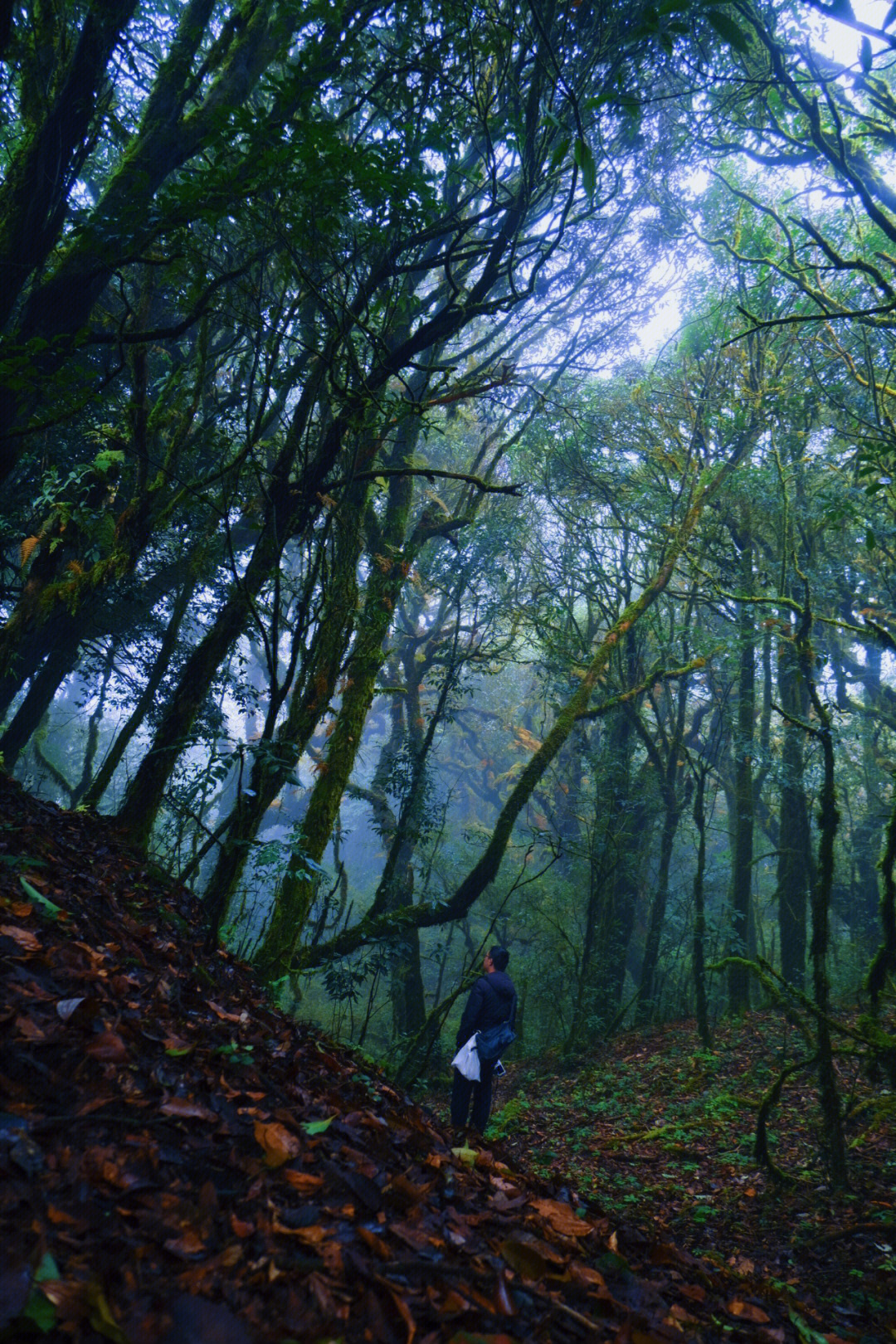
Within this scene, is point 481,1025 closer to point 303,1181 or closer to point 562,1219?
point 562,1219

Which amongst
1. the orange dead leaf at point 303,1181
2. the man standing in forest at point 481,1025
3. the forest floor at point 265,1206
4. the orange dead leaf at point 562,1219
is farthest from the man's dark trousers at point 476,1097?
the orange dead leaf at point 303,1181

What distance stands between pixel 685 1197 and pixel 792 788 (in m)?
7.92

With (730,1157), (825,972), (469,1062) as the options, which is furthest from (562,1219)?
Result: (730,1157)

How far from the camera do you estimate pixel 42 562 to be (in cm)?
721

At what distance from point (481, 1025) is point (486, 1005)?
0.20m

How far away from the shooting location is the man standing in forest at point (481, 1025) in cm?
609

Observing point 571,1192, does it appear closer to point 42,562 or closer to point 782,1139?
point 782,1139

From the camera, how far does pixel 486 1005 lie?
20.0 feet

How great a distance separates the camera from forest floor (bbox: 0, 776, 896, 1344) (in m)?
1.50

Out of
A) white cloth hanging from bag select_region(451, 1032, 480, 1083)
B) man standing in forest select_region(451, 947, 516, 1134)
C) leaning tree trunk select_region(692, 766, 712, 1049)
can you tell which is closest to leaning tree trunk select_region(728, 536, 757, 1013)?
leaning tree trunk select_region(692, 766, 712, 1049)

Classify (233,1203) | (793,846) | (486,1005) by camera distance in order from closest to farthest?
(233,1203) < (486,1005) < (793,846)

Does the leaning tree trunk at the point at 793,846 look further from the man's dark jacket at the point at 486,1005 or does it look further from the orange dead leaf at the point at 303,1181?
the orange dead leaf at the point at 303,1181

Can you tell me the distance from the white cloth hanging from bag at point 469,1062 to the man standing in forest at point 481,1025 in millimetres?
68

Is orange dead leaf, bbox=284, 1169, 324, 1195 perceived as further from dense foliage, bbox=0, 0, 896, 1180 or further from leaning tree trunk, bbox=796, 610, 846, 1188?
leaning tree trunk, bbox=796, 610, 846, 1188
